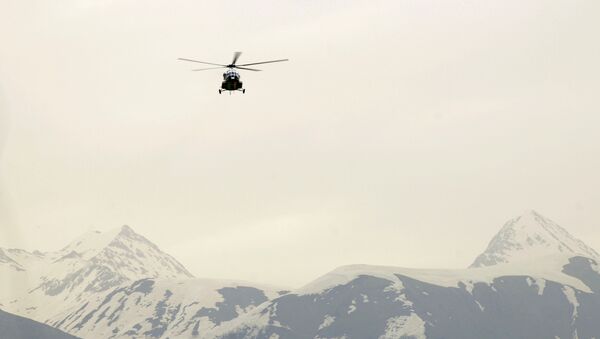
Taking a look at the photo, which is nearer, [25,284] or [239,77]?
[25,284]

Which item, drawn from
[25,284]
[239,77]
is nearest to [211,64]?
[239,77]

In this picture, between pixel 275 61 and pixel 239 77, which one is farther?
Answer: pixel 239 77

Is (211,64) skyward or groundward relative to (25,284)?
skyward

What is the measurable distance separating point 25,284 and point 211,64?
68044 mm

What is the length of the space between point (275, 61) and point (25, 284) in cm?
5836

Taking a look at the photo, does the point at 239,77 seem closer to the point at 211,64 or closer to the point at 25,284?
the point at 211,64

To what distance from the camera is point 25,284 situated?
41312 mm

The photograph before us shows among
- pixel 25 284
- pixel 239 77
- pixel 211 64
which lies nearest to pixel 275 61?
pixel 211 64

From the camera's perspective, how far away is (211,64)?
107375 millimetres

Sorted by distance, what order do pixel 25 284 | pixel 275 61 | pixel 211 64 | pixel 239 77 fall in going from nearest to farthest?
pixel 25 284, pixel 275 61, pixel 211 64, pixel 239 77

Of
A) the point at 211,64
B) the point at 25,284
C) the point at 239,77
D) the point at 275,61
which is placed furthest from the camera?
the point at 239,77

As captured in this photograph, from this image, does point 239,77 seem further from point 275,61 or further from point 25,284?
point 25,284

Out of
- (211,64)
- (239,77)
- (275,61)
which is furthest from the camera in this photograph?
(239,77)

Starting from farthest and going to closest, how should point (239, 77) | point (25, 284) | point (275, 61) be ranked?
1. point (239, 77)
2. point (275, 61)
3. point (25, 284)
